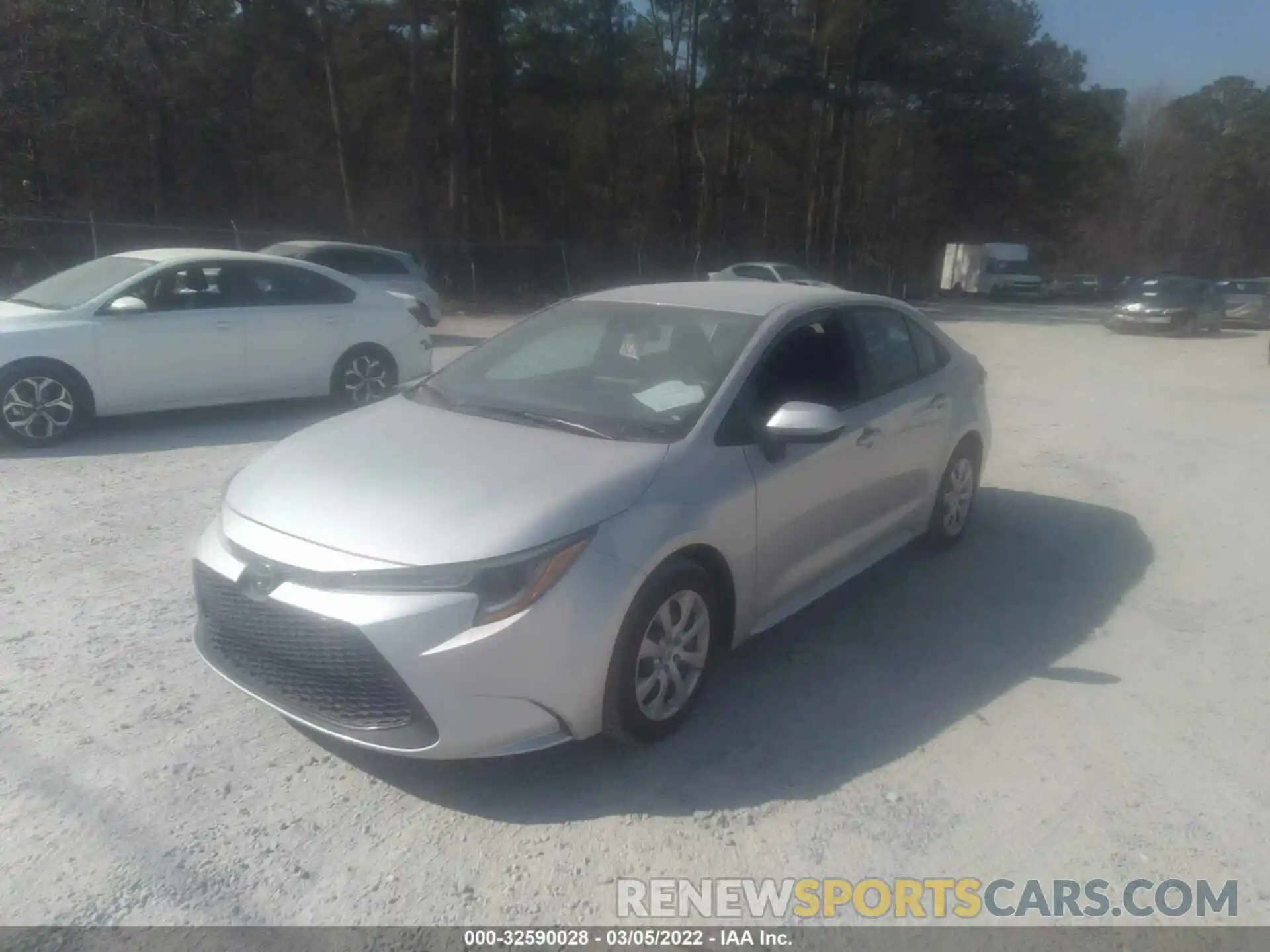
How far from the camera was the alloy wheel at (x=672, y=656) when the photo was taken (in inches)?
157

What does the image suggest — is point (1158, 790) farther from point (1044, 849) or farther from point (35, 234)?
point (35, 234)

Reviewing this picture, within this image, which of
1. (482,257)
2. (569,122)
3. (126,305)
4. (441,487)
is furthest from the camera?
(569,122)

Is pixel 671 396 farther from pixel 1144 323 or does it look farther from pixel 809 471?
pixel 1144 323

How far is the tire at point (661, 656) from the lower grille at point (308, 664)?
2.30 ft

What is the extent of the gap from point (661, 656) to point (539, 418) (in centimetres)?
120

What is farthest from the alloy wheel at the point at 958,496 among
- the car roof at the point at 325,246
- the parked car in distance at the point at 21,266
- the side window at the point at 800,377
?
the parked car in distance at the point at 21,266

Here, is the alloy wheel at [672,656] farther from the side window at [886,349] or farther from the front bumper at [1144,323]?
the front bumper at [1144,323]

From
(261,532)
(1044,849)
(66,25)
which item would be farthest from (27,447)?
(66,25)

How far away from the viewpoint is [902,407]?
18.5 ft

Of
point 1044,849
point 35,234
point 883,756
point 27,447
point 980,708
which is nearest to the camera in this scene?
point 1044,849

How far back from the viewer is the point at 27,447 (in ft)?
27.7

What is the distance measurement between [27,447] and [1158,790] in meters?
8.13

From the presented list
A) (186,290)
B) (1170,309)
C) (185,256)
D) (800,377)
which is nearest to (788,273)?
(1170,309)

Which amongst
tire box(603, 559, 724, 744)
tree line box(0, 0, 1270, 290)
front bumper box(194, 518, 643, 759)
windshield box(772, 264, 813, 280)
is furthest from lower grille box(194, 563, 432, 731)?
windshield box(772, 264, 813, 280)
